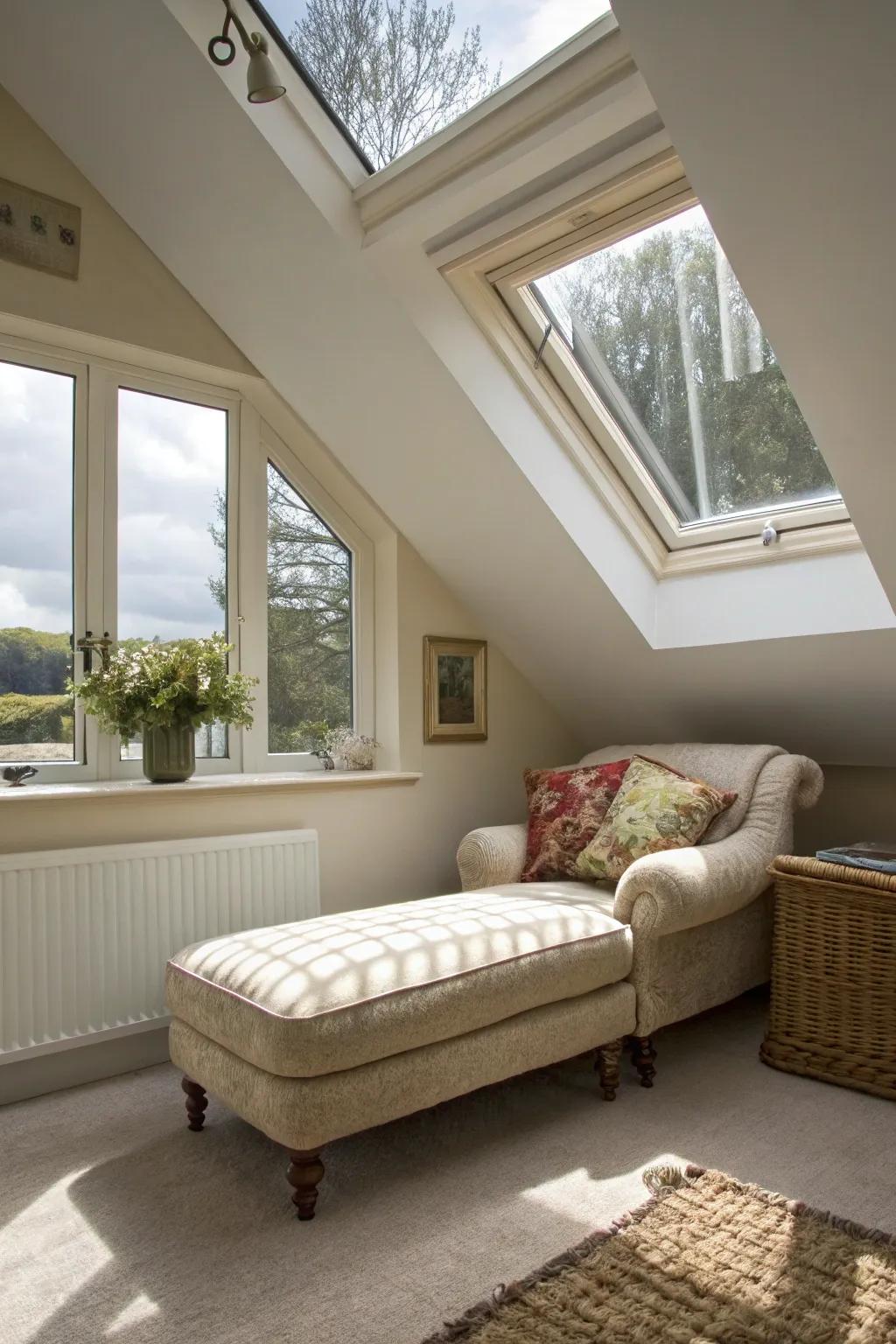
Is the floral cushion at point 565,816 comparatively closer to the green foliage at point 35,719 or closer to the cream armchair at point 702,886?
the cream armchair at point 702,886

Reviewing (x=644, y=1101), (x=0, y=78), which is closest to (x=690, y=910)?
(x=644, y=1101)

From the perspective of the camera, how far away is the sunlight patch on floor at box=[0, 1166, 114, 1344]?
5.91 ft

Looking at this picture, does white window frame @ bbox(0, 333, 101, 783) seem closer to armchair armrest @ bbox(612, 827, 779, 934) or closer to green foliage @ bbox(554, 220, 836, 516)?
green foliage @ bbox(554, 220, 836, 516)

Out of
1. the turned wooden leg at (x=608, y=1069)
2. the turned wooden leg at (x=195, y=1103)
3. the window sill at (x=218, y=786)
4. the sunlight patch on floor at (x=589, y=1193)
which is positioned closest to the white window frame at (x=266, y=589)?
the window sill at (x=218, y=786)

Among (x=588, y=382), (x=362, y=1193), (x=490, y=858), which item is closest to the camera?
(x=362, y=1193)

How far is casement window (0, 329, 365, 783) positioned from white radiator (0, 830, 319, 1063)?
41 cm

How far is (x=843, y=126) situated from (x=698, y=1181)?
2.16 m

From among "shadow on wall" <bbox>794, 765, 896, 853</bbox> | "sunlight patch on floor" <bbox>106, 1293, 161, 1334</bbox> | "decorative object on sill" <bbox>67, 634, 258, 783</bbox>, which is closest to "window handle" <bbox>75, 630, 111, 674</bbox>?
"decorative object on sill" <bbox>67, 634, 258, 783</bbox>

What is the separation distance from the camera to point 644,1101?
2.71 m

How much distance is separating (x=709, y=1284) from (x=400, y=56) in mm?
2932

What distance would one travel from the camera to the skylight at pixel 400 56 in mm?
2486

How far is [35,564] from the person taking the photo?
3094 millimetres

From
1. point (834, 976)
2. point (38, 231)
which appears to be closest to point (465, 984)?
point (834, 976)

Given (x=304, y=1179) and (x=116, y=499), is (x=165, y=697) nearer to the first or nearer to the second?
(x=116, y=499)
